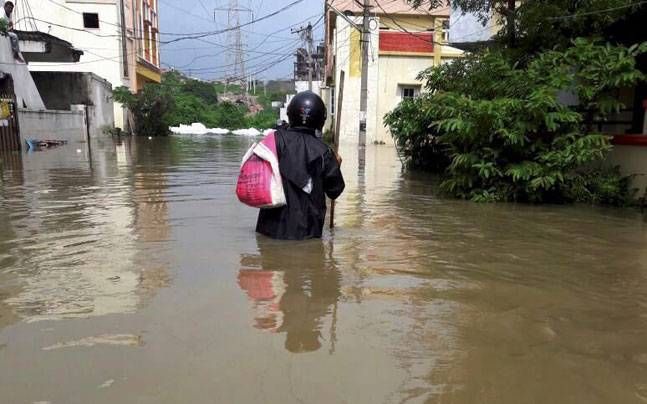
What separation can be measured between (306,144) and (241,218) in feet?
6.82

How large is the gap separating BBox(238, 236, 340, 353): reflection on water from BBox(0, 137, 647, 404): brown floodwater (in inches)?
0.6

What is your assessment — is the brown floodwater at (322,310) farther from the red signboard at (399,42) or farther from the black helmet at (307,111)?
the red signboard at (399,42)

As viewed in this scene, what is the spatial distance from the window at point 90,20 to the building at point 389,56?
58.6 ft

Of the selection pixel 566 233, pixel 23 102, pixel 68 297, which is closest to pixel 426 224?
pixel 566 233

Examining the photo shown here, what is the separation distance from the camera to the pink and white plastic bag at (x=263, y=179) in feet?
15.6

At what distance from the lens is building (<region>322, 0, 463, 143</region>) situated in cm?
2559

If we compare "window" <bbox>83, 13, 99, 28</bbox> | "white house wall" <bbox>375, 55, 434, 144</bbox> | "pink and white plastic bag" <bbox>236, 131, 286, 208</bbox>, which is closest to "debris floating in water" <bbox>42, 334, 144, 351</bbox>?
"pink and white plastic bag" <bbox>236, 131, 286, 208</bbox>

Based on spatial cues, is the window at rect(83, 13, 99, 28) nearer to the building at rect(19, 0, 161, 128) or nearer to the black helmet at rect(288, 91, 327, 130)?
the building at rect(19, 0, 161, 128)

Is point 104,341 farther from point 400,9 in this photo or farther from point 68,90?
point 400,9

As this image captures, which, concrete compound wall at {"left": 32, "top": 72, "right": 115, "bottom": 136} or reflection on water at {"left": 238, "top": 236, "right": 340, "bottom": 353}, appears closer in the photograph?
reflection on water at {"left": 238, "top": 236, "right": 340, "bottom": 353}

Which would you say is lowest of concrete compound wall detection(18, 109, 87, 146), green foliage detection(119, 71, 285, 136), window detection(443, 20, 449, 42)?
concrete compound wall detection(18, 109, 87, 146)

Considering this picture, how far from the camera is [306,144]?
484cm

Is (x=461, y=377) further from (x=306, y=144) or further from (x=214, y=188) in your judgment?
(x=214, y=188)

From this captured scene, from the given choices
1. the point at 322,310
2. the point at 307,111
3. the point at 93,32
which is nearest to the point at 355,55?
the point at 93,32
